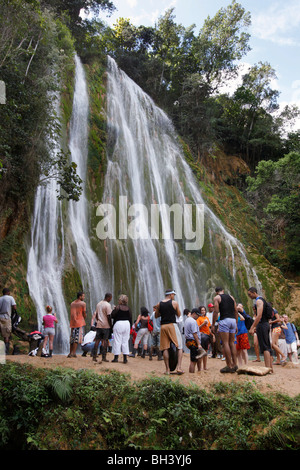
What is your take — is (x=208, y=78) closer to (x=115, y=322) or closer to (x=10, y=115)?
(x=10, y=115)

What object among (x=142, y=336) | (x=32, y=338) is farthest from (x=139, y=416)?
(x=142, y=336)

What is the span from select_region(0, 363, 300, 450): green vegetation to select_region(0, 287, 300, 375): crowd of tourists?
43.9 inches

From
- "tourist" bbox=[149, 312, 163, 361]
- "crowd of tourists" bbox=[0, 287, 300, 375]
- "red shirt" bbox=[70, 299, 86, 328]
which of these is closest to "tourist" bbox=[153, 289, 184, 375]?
"crowd of tourists" bbox=[0, 287, 300, 375]

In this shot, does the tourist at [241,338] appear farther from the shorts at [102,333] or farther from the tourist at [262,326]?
the shorts at [102,333]

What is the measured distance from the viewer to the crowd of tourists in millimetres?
6762

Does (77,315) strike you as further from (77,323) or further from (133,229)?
(133,229)

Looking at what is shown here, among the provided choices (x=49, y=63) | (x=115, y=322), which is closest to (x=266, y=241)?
(x=49, y=63)

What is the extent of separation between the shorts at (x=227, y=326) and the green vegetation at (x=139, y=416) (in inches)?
42.0

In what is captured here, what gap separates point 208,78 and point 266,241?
50.1ft

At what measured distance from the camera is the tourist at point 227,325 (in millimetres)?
6699

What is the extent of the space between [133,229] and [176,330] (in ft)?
38.5

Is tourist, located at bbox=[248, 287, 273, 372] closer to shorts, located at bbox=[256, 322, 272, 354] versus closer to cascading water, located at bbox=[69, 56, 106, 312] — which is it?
shorts, located at bbox=[256, 322, 272, 354]

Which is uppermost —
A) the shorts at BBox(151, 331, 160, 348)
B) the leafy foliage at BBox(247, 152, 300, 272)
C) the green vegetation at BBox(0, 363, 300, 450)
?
the leafy foliage at BBox(247, 152, 300, 272)

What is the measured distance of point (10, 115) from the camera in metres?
10.4
